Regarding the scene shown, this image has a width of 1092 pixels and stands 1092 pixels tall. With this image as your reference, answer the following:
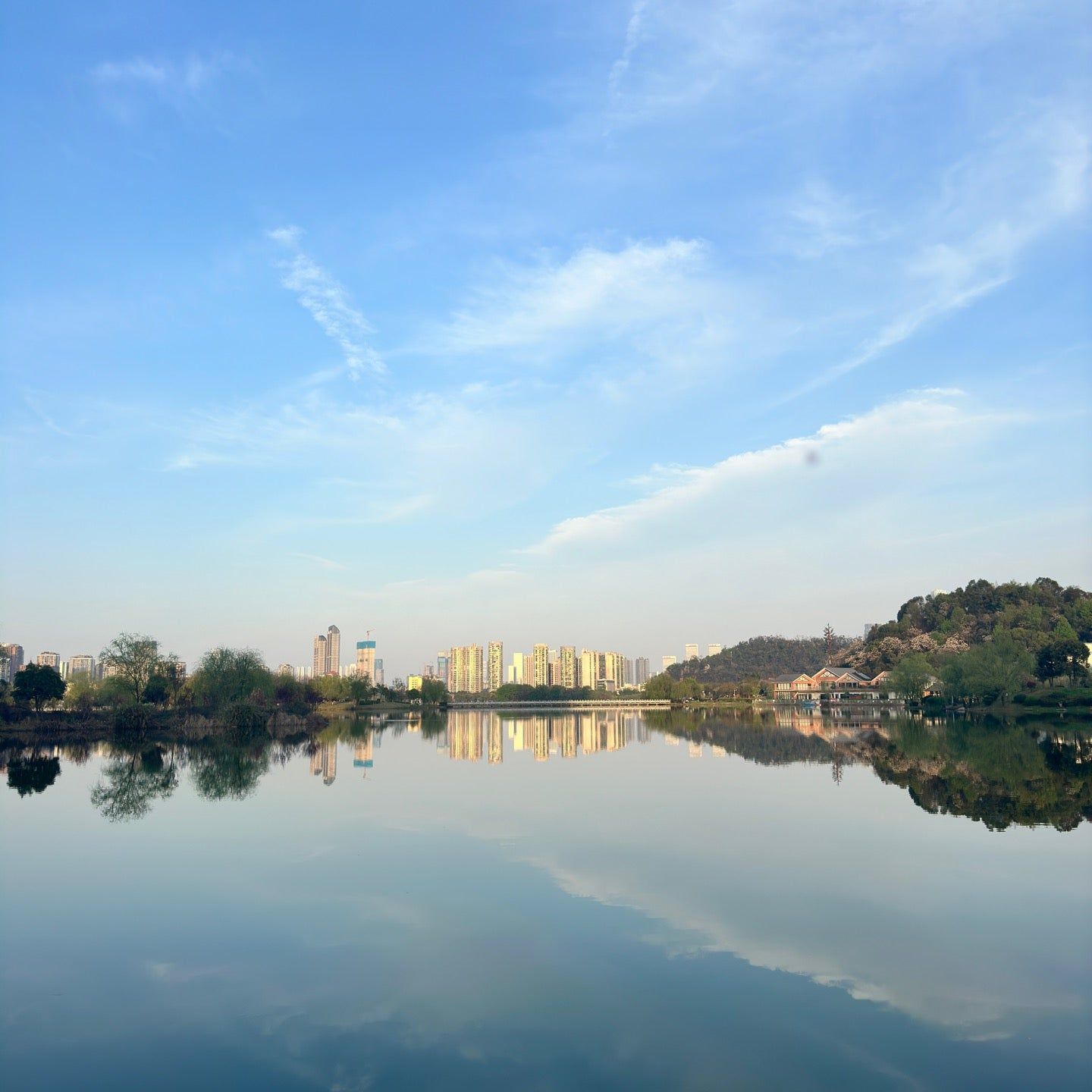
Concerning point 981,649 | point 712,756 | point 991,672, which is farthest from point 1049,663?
point 712,756

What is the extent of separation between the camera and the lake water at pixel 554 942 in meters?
7.47

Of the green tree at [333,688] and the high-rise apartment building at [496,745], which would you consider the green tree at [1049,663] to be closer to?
the high-rise apartment building at [496,745]

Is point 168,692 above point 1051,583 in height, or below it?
below

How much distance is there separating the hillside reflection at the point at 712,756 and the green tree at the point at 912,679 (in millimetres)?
30568

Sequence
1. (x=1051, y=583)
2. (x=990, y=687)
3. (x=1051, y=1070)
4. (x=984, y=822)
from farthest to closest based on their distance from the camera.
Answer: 1. (x=1051, y=583)
2. (x=990, y=687)
3. (x=984, y=822)
4. (x=1051, y=1070)

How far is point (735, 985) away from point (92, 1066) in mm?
6221

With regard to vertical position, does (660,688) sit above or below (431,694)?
below

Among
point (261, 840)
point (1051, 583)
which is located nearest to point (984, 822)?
point (261, 840)

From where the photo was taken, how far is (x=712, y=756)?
38.2 meters

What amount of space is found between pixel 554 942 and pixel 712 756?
28.8 metres

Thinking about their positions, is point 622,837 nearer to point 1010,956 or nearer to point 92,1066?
Result: point 1010,956

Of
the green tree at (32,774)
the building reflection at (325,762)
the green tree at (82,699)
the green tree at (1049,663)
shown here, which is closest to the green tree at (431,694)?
the green tree at (82,699)

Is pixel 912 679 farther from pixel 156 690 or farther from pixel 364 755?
pixel 156 690

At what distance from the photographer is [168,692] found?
251 feet
